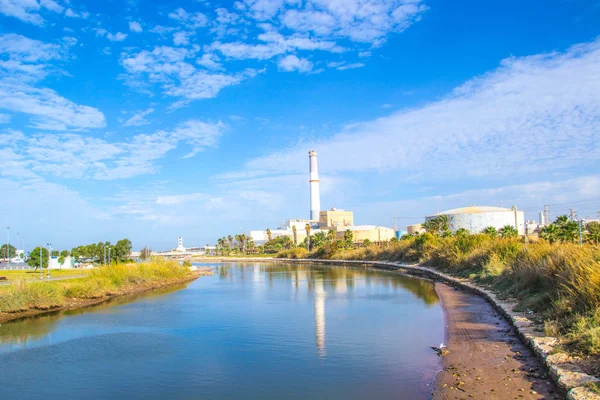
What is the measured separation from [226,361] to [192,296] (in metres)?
17.2

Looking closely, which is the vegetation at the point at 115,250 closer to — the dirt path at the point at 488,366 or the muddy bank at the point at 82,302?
the muddy bank at the point at 82,302

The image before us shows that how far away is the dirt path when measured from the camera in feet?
26.9

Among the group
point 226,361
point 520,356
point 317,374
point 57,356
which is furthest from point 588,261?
point 57,356

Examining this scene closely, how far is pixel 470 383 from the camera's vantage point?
884 cm

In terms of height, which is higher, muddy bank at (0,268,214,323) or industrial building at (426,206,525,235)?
industrial building at (426,206,525,235)

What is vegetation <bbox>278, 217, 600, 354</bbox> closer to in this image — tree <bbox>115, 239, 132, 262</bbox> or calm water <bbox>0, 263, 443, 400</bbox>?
calm water <bbox>0, 263, 443, 400</bbox>

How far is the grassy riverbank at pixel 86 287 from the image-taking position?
21453 mm

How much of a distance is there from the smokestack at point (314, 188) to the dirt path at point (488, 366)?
97.3m

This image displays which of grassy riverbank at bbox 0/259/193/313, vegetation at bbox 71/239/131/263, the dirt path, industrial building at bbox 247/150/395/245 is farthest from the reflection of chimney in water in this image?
industrial building at bbox 247/150/395/245

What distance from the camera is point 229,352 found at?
12.7 metres

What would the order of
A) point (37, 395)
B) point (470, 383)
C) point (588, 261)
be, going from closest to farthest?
Answer: point (470, 383) < point (37, 395) < point (588, 261)

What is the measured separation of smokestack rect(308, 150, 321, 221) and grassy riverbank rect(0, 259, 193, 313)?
73.9m

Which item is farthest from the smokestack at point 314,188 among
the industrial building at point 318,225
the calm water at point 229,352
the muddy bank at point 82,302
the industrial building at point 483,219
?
the calm water at point 229,352

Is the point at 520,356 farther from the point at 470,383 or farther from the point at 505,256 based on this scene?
the point at 505,256
